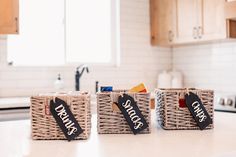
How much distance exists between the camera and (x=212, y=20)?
343 centimetres

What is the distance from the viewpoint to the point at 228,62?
366cm

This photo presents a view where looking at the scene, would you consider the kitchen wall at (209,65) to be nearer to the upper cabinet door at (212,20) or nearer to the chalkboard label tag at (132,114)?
the upper cabinet door at (212,20)

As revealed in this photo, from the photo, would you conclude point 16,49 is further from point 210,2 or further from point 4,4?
point 210,2

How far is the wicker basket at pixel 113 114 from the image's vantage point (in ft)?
3.80

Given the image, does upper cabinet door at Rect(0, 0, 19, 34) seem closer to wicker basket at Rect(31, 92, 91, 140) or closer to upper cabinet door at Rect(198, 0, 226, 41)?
upper cabinet door at Rect(198, 0, 226, 41)

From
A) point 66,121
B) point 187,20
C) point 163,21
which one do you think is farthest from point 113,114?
point 163,21

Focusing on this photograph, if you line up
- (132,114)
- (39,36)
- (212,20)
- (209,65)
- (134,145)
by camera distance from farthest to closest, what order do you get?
Result: 1. (209,65)
2. (39,36)
3. (212,20)
4. (132,114)
5. (134,145)

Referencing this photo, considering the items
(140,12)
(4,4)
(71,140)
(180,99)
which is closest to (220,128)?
(180,99)

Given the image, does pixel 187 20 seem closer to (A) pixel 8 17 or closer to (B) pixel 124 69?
(B) pixel 124 69

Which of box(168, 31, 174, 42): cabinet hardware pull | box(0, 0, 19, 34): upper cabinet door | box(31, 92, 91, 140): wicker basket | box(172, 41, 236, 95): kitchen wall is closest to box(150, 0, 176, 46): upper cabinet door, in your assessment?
box(168, 31, 174, 42): cabinet hardware pull

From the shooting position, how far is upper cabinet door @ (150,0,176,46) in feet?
12.9

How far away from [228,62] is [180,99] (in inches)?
103

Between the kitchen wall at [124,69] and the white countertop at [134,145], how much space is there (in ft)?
7.30

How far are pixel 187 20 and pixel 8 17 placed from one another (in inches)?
75.2
